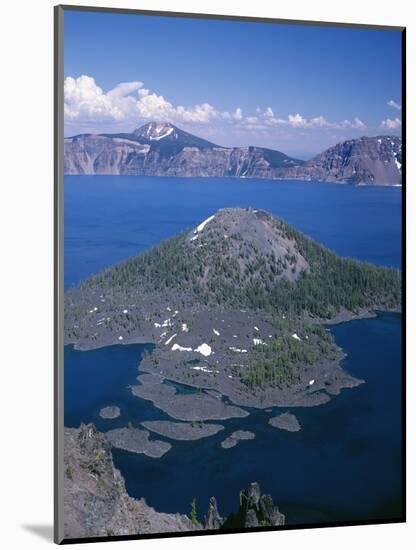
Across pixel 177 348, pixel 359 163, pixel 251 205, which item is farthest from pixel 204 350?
pixel 359 163

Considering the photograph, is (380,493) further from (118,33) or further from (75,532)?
(118,33)

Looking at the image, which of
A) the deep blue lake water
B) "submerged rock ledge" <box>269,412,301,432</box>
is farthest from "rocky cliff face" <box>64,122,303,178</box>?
"submerged rock ledge" <box>269,412,301,432</box>

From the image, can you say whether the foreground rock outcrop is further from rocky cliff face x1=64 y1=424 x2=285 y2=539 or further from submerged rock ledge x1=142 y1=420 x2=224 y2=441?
submerged rock ledge x1=142 y1=420 x2=224 y2=441

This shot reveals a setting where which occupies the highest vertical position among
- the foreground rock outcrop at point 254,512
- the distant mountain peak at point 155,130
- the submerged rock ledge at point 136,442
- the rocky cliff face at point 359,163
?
the distant mountain peak at point 155,130

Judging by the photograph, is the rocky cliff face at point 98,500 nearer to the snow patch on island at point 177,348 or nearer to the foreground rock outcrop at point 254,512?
the foreground rock outcrop at point 254,512

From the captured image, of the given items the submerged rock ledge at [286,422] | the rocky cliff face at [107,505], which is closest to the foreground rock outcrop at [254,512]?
the rocky cliff face at [107,505]

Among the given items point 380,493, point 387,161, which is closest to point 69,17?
point 387,161
